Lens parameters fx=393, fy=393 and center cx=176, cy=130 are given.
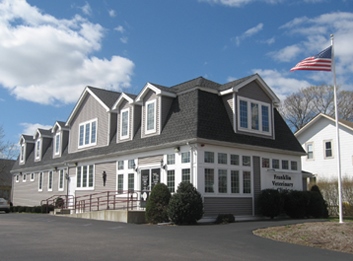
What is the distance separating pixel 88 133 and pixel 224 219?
1397cm

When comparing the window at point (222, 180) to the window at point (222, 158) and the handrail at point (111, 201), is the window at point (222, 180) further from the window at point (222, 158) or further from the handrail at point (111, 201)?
the handrail at point (111, 201)

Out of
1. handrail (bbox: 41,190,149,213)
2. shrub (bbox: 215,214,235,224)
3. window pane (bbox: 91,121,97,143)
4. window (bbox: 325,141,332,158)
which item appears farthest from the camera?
window (bbox: 325,141,332,158)

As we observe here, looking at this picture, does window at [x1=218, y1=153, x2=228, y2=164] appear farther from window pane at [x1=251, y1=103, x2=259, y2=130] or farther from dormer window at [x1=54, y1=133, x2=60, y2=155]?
dormer window at [x1=54, y1=133, x2=60, y2=155]

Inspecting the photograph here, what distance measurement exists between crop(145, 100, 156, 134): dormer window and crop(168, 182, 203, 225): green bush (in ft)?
17.0

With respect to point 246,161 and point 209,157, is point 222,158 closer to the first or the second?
point 209,157

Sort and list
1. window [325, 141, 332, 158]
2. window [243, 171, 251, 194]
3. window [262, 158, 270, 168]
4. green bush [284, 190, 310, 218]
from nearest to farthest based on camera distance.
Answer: window [243, 171, 251, 194], green bush [284, 190, 310, 218], window [262, 158, 270, 168], window [325, 141, 332, 158]

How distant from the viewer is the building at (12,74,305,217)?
18734 mm

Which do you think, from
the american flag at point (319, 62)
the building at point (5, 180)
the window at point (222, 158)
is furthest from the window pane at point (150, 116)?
the building at point (5, 180)

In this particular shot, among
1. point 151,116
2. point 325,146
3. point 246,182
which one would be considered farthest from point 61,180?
point 325,146

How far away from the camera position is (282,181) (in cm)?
2188

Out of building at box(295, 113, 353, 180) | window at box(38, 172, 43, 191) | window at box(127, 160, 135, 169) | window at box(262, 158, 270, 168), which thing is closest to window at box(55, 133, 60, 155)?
window at box(38, 172, 43, 191)

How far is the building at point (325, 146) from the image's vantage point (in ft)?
107

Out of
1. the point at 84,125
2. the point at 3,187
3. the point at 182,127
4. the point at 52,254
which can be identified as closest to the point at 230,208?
the point at 182,127

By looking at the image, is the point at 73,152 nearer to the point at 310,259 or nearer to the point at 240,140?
the point at 240,140
